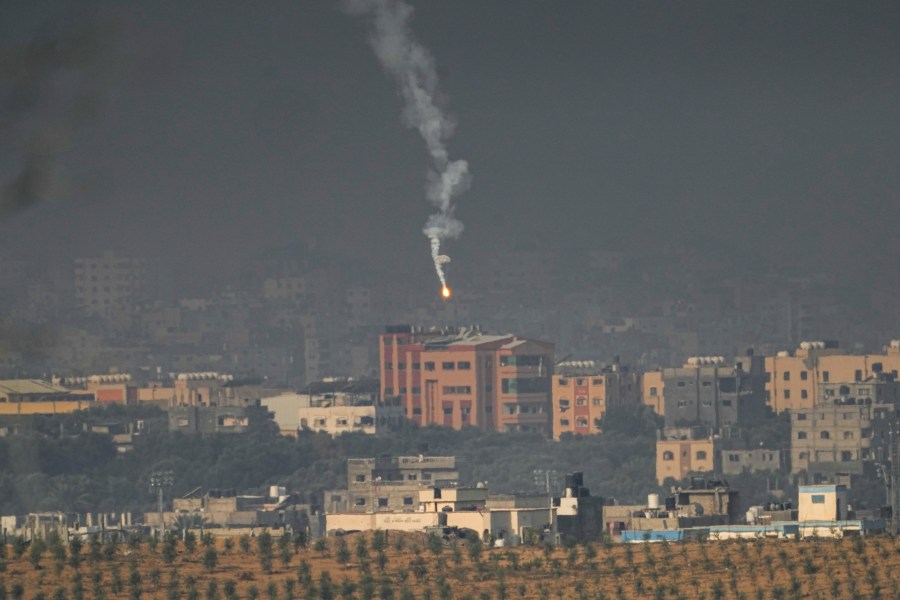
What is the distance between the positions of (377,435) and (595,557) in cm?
10311

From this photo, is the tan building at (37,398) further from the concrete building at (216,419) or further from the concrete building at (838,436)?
the concrete building at (838,436)

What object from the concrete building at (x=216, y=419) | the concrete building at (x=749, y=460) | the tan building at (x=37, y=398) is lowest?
the concrete building at (x=749, y=460)

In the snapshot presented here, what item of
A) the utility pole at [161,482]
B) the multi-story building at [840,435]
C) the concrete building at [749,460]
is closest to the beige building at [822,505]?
the utility pole at [161,482]

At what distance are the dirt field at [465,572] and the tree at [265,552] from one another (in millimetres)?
190

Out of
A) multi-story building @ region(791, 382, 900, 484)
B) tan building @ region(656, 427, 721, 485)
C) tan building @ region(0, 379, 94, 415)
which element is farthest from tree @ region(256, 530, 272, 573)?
tan building @ region(0, 379, 94, 415)

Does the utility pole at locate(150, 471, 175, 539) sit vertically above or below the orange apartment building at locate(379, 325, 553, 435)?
below

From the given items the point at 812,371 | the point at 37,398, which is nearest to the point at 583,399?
the point at 812,371

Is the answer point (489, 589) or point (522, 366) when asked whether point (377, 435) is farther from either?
point (489, 589)

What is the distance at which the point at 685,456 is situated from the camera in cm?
15462

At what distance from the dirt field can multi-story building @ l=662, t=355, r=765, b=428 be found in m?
105

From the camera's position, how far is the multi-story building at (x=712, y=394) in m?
174

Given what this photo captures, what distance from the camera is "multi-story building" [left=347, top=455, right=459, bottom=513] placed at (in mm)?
137000

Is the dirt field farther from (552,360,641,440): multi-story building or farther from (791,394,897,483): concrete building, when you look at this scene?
(552,360,641,440): multi-story building

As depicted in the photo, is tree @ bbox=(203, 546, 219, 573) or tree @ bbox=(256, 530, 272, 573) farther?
tree @ bbox=(256, 530, 272, 573)
